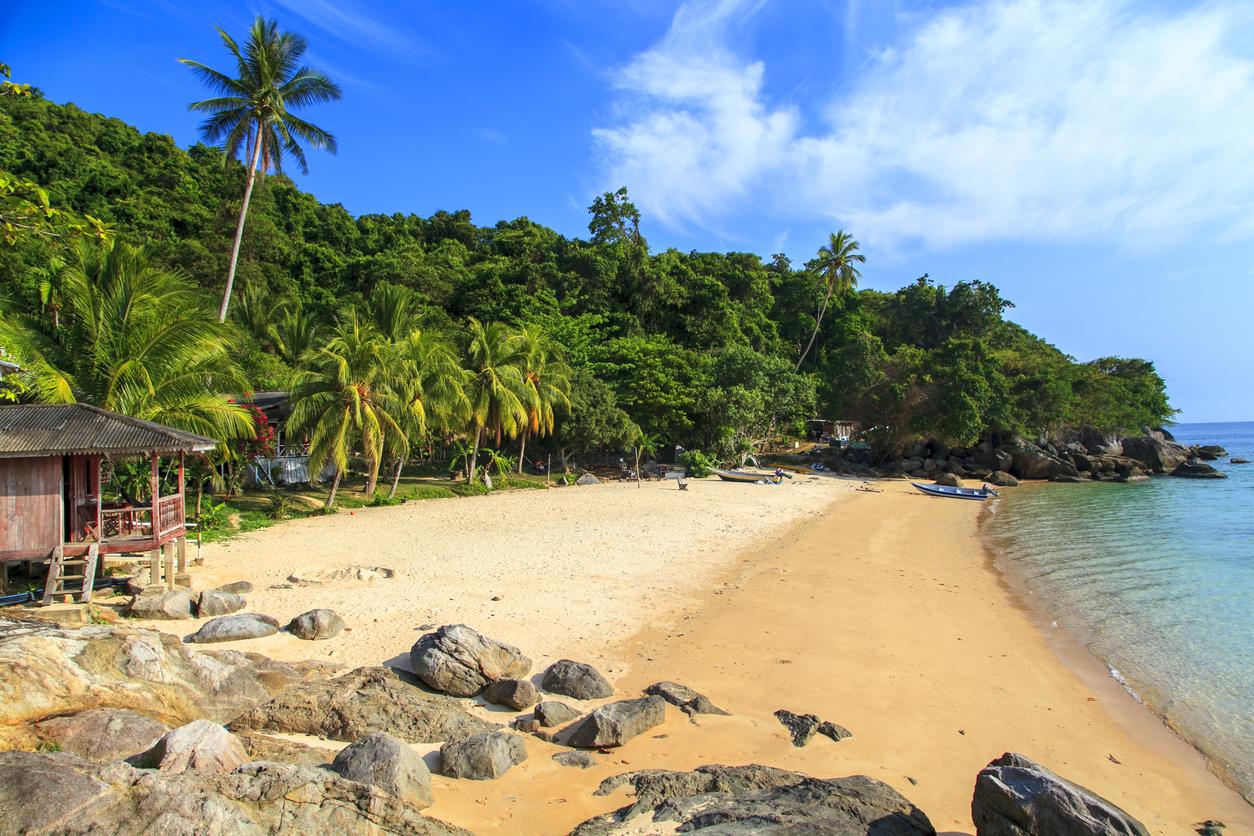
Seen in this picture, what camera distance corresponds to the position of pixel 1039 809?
4.87 metres

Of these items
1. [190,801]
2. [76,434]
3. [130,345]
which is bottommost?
[190,801]

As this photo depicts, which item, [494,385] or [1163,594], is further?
[494,385]

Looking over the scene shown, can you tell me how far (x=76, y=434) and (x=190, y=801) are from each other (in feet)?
27.6

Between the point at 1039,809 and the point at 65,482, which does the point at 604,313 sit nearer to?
the point at 65,482

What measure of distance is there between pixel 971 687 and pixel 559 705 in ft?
18.3

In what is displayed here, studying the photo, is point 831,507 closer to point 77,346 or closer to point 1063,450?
point 77,346

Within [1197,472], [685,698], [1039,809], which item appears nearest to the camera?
[1039,809]

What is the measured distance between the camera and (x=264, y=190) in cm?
4216

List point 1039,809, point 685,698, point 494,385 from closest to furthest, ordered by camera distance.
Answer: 1. point 1039,809
2. point 685,698
3. point 494,385

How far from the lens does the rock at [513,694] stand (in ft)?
23.6

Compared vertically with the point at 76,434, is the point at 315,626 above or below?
below

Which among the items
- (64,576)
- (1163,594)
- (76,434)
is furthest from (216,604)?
(1163,594)

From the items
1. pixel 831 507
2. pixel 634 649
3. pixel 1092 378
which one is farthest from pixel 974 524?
pixel 1092 378

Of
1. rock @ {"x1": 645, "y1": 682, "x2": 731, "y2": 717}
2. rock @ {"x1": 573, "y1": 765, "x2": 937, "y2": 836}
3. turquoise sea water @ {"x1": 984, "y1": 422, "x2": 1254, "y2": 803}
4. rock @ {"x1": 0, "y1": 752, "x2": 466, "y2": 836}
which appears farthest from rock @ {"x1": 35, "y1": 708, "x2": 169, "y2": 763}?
turquoise sea water @ {"x1": 984, "y1": 422, "x2": 1254, "y2": 803}
